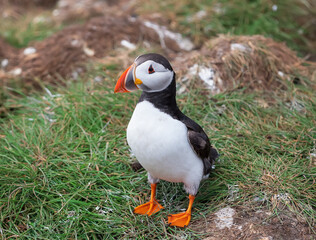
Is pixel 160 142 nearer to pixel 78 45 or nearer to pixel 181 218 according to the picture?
pixel 181 218

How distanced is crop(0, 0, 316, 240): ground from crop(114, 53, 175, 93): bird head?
1058mm

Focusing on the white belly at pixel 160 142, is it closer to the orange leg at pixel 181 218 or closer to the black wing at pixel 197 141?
the black wing at pixel 197 141

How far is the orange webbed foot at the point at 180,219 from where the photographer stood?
2.81 m

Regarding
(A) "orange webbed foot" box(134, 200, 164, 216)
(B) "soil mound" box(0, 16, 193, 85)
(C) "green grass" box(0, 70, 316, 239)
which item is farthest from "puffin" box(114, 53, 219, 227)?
(B) "soil mound" box(0, 16, 193, 85)

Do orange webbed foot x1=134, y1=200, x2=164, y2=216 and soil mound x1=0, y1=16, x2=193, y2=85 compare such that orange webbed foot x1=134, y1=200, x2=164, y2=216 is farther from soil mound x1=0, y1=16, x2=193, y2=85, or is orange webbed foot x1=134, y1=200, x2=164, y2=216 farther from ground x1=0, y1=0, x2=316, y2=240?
soil mound x1=0, y1=16, x2=193, y2=85

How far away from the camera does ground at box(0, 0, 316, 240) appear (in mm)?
2885

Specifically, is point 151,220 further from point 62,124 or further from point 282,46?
point 282,46

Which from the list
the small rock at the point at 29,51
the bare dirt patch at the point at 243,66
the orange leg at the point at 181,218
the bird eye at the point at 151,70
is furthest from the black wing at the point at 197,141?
the small rock at the point at 29,51

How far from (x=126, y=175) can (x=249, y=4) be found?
12.9 feet

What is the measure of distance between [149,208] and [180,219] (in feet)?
0.99

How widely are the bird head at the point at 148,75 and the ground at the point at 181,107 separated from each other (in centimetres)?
106

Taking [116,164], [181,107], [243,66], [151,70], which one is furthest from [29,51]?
[151,70]

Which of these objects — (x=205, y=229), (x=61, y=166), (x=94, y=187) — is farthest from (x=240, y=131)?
(x=61, y=166)

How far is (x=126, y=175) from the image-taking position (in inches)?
131
